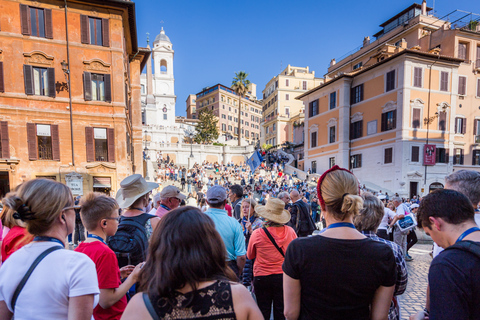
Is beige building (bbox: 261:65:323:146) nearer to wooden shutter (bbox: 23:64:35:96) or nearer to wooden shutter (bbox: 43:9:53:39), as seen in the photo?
wooden shutter (bbox: 43:9:53:39)

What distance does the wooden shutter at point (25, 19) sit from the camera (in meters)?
13.9

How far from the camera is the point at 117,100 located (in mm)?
15578

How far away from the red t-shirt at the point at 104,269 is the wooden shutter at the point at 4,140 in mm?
17055

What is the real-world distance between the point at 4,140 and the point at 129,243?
16.9 meters

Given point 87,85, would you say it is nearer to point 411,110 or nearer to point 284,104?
point 411,110

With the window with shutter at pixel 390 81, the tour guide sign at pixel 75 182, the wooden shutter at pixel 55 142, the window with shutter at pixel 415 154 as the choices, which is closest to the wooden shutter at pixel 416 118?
the window with shutter at pixel 415 154

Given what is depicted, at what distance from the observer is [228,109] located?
72000mm

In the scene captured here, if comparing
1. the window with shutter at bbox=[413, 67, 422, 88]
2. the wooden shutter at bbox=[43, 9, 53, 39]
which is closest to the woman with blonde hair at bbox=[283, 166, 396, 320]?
the wooden shutter at bbox=[43, 9, 53, 39]

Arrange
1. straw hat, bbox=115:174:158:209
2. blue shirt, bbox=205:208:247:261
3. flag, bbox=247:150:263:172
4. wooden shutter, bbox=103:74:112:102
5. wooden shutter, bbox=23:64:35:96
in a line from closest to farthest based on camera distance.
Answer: straw hat, bbox=115:174:158:209, blue shirt, bbox=205:208:247:261, flag, bbox=247:150:263:172, wooden shutter, bbox=23:64:35:96, wooden shutter, bbox=103:74:112:102

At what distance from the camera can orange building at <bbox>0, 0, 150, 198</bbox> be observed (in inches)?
550

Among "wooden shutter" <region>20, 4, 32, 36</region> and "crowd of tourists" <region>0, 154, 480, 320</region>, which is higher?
"wooden shutter" <region>20, 4, 32, 36</region>

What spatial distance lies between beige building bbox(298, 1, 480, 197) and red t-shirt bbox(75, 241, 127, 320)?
79.5 feet

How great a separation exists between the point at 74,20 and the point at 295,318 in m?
19.2

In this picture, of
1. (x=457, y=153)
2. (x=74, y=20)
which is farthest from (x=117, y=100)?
(x=457, y=153)
